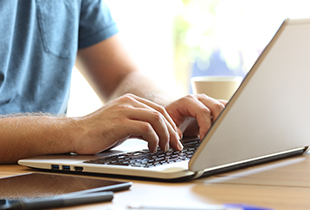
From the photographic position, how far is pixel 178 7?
4363 mm

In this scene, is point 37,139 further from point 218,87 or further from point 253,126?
point 218,87

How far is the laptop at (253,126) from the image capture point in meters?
0.47

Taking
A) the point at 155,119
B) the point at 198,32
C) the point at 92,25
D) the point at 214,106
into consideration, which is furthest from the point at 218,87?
the point at 198,32

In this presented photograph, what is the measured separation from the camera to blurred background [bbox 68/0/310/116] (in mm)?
3885

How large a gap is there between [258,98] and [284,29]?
0.09m

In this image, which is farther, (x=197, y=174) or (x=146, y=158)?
(x=146, y=158)

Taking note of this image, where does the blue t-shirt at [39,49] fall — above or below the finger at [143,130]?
above

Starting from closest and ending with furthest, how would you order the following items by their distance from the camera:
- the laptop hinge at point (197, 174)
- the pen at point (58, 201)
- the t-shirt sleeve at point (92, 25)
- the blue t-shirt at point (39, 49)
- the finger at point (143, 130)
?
1. the pen at point (58, 201)
2. the laptop hinge at point (197, 174)
3. the finger at point (143, 130)
4. the blue t-shirt at point (39, 49)
5. the t-shirt sleeve at point (92, 25)

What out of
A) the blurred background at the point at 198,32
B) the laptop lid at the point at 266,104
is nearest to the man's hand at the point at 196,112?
the laptop lid at the point at 266,104

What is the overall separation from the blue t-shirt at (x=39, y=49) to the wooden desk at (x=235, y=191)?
713 millimetres

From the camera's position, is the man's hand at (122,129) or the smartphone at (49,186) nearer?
the smartphone at (49,186)

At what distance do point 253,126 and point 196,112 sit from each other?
322mm

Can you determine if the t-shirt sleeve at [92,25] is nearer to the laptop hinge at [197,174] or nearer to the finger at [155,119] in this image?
the finger at [155,119]

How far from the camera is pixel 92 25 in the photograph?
5.14 ft
